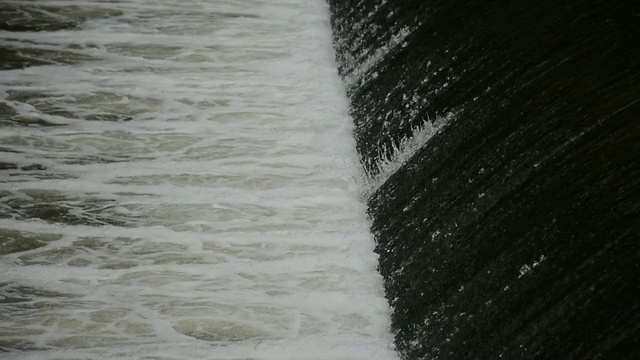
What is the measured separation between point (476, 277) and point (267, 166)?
0.72 meters

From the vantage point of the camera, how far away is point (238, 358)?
1759 millimetres

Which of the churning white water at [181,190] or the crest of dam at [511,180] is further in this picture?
the churning white water at [181,190]

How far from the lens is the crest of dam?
1.50 m

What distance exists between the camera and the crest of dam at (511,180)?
1.50 meters

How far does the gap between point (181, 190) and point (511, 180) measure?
0.89m

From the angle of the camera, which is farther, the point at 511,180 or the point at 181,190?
the point at 181,190

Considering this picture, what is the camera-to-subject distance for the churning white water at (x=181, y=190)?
181 cm

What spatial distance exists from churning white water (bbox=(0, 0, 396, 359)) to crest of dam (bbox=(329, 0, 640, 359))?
0.14m

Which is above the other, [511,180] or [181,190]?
[511,180]

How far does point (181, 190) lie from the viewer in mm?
2023

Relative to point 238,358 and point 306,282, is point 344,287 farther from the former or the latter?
point 238,358

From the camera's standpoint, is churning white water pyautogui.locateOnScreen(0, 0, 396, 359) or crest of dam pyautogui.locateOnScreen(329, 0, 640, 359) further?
churning white water pyautogui.locateOnScreen(0, 0, 396, 359)

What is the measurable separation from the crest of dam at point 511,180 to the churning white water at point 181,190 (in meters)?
0.14

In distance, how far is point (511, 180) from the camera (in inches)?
65.7
